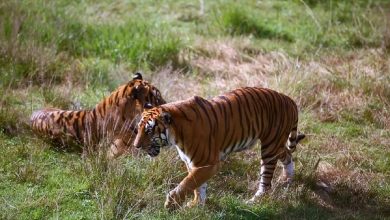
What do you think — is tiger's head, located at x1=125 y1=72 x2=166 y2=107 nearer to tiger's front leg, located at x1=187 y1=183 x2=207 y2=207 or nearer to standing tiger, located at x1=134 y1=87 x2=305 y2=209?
standing tiger, located at x1=134 y1=87 x2=305 y2=209

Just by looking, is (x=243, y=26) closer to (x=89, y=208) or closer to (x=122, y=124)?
(x=122, y=124)

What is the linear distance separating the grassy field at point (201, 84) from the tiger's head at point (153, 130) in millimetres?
292

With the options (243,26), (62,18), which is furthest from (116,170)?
(243,26)

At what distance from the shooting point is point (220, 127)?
5551 millimetres

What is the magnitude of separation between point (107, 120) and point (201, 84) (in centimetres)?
227

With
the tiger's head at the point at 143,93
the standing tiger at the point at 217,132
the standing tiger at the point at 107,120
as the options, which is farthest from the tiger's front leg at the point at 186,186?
the tiger's head at the point at 143,93

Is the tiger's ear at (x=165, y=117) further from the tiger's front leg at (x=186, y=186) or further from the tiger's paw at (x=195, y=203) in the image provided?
the tiger's paw at (x=195, y=203)

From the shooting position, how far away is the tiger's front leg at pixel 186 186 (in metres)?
5.33

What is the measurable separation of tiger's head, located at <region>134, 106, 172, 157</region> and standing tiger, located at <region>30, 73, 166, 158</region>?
35.8 inches

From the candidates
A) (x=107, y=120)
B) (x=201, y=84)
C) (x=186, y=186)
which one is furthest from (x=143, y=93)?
(x=201, y=84)

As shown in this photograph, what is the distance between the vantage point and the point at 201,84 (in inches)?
336

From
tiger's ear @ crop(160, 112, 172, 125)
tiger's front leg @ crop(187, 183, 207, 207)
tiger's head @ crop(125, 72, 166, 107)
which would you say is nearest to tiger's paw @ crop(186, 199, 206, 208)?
tiger's front leg @ crop(187, 183, 207, 207)

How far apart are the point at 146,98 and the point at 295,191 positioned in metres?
1.59

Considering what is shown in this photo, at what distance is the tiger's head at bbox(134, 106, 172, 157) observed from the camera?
523cm
